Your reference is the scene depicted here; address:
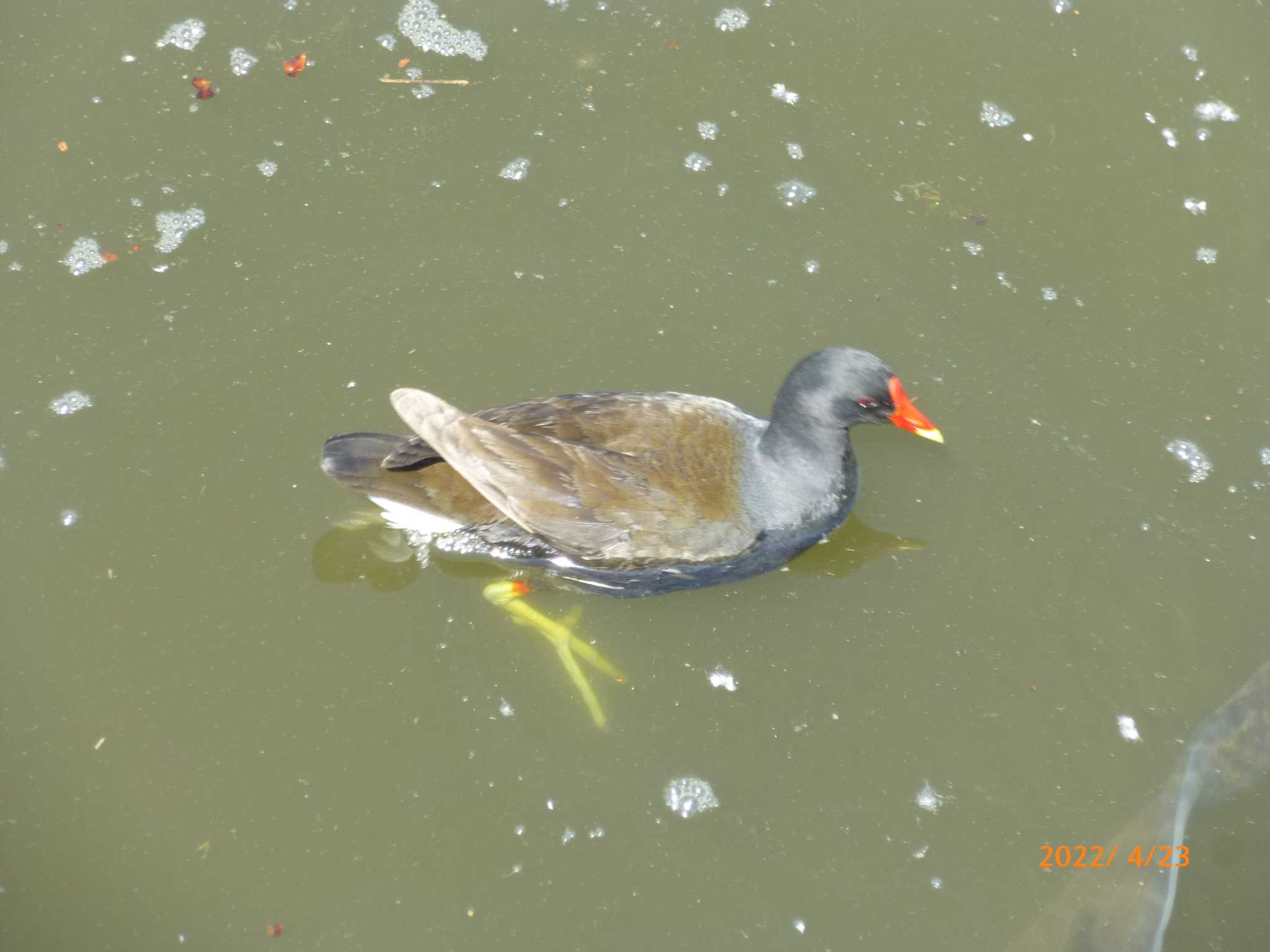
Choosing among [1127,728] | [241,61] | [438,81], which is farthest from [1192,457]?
[241,61]

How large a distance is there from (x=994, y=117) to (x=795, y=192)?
0.95 meters

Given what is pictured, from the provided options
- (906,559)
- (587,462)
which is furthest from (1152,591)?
(587,462)

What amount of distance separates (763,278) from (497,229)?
1.01m

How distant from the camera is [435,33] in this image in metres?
4.16

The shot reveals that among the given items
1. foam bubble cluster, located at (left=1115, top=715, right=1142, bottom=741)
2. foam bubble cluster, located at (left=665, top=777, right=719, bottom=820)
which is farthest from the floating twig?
foam bubble cluster, located at (left=1115, top=715, right=1142, bottom=741)

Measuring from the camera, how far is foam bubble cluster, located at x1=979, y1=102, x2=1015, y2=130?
4105 mm

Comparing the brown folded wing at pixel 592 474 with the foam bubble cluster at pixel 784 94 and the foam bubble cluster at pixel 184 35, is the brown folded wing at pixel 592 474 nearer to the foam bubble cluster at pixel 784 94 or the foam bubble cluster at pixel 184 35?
the foam bubble cluster at pixel 784 94

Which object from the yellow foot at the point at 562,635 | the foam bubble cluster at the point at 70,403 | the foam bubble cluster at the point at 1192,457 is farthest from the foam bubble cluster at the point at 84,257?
the foam bubble cluster at the point at 1192,457

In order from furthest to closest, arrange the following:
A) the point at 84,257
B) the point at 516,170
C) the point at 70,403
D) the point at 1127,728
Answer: the point at 516,170
the point at 84,257
the point at 70,403
the point at 1127,728

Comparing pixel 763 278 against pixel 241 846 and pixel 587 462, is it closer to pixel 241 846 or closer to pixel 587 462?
pixel 587 462

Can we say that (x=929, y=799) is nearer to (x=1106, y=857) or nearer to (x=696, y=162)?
(x=1106, y=857)

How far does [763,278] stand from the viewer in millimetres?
3723

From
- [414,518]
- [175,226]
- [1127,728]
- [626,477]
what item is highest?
[175,226]

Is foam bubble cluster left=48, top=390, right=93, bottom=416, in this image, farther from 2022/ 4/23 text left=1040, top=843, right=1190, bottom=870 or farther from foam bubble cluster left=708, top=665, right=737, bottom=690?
2022/ 4/23 text left=1040, top=843, right=1190, bottom=870
